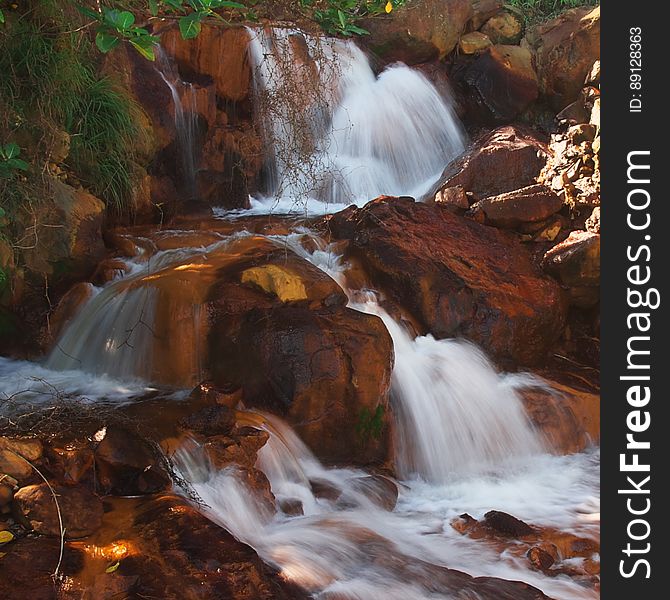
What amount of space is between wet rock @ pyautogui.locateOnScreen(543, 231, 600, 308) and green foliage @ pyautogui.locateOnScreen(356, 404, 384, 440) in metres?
2.30

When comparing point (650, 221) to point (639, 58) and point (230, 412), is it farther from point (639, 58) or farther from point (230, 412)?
point (230, 412)

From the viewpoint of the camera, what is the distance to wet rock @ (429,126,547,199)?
22.6 feet

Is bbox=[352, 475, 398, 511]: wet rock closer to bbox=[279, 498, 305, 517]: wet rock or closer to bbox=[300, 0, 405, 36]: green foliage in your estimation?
bbox=[279, 498, 305, 517]: wet rock

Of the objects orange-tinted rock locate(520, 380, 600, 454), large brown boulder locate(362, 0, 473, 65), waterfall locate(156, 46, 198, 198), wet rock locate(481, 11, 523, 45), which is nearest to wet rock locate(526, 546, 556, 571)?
orange-tinted rock locate(520, 380, 600, 454)

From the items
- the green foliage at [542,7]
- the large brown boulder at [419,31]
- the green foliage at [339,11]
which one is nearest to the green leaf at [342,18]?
the green foliage at [339,11]

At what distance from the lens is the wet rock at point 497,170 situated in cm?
690

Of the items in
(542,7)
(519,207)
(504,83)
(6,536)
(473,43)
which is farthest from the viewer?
(542,7)

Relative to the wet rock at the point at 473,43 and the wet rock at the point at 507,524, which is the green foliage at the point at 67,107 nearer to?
the wet rock at the point at 507,524

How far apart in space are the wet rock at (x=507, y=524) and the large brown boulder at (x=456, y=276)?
1775 mm

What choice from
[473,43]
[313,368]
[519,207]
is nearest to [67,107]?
[313,368]

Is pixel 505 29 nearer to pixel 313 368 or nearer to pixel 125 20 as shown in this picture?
pixel 313 368

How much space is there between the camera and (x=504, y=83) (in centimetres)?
869

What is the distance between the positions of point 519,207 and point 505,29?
4012mm

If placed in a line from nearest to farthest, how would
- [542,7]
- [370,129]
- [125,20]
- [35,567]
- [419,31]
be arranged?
[35,567], [125,20], [370,129], [419,31], [542,7]
